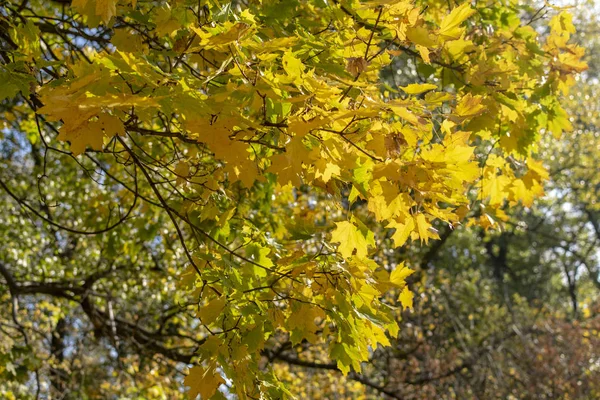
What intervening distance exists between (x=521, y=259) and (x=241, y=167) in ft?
77.6

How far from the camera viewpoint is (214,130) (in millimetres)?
1680

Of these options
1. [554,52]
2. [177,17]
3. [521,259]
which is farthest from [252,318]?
[521,259]

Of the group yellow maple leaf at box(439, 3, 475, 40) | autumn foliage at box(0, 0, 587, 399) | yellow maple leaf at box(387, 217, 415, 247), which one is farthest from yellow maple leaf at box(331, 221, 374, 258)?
yellow maple leaf at box(439, 3, 475, 40)

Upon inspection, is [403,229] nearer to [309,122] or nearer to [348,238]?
[348,238]

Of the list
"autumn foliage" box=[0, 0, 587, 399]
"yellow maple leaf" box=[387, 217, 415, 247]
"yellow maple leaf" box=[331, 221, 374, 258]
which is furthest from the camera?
"yellow maple leaf" box=[331, 221, 374, 258]

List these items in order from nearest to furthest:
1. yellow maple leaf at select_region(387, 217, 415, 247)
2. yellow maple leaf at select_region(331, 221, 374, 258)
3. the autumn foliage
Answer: the autumn foliage < yellow maple leaf at select_region(387, 217, 415, 247) < yellow maple leaf at select_region(331, 221, 374, 258)

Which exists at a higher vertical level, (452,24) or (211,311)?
(452,24)

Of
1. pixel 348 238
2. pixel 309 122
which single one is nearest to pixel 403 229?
pixel 348 238

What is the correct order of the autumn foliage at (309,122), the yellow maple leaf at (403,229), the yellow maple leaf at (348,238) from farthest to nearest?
the yellow maple leaf at (348,238) < the yellow maple leaf at (403,229) < the autumn foliage at (309,122)

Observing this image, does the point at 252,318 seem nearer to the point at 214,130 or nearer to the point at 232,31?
the point at 214,130

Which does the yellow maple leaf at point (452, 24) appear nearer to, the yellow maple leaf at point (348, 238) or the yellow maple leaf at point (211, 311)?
the yellow maple leaf at point (348, 238)

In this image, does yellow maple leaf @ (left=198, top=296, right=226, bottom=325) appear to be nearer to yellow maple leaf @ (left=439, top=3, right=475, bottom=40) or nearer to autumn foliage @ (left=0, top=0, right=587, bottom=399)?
autumn foliage @ (left=0, top=0, right=587, bottom=399)

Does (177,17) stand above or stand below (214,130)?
above

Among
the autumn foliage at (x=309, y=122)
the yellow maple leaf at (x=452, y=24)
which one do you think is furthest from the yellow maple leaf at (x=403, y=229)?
the yellow maple leaf at (x=452, y=24)
